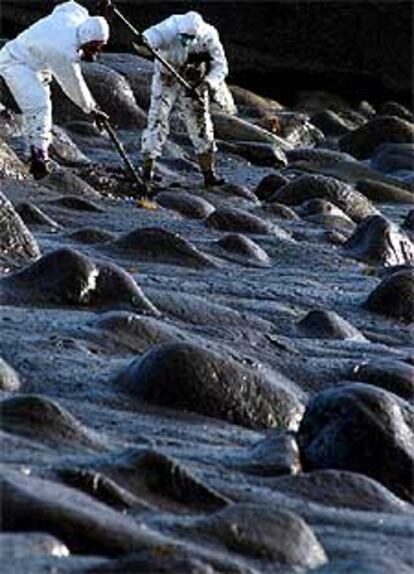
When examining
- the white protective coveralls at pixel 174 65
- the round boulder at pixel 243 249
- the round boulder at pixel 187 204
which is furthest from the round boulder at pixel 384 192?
the round boulder at pixel 243 249

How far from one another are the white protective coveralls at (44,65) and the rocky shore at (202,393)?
0.88 m

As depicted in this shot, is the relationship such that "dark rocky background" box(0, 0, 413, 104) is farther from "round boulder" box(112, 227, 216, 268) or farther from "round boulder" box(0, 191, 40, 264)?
"round boulder" box(0, 191, 40, 264)

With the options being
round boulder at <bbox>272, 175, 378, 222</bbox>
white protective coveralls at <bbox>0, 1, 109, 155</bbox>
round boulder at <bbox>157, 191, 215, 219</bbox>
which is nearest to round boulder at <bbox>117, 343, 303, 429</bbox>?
round boulder at <bbox>157, 191, 215, 219</bbox>

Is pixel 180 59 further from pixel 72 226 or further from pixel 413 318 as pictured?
pixel 413 318

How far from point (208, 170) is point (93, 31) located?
6.80 feet

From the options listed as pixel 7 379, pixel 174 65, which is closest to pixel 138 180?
pixel 174 65

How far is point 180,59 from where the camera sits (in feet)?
40.0

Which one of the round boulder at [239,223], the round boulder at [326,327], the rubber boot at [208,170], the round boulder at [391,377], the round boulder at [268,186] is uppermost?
the round boulder at [391,377]

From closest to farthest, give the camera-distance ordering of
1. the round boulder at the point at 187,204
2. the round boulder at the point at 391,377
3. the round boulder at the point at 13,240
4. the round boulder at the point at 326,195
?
the round boulder at the point at 391,377 → the round boulder at the point at 13,240 → the round boulder at the point at 187,204 → the round boulder at the point at 326,195

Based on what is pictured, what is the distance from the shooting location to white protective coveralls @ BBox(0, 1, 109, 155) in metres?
10.8

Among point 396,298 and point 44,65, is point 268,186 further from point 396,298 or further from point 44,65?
point 396,298

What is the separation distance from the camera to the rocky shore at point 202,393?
3133mm

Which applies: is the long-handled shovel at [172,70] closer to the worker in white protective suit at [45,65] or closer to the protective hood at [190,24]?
the protective hood at [190,24]

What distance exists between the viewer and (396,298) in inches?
267
